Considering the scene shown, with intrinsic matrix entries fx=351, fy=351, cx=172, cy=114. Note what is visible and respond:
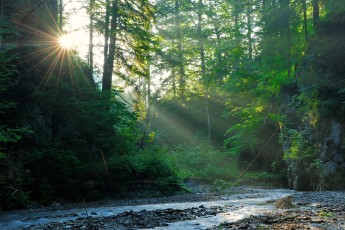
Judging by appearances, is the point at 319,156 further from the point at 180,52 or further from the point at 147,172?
the point at 180,52

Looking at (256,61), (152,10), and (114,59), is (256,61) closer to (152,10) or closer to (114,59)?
(152,10)

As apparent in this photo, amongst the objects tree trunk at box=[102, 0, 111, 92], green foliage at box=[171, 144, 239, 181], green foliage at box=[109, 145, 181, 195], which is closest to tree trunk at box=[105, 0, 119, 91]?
tree trunk at box=[102, 0, 111, 92]

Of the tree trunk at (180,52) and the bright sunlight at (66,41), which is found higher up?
the tree trunk at (180,52)

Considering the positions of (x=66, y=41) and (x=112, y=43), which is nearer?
(x=66, y=41)

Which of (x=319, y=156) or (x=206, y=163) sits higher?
(x=319, y=156)

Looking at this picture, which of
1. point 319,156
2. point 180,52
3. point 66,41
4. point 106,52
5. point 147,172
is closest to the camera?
point 319,156

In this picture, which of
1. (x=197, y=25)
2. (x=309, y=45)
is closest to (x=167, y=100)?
(x=197, y=25)

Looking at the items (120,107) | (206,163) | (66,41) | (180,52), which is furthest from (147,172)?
(180,52)

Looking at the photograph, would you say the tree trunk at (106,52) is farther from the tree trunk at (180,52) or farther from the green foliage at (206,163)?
the tree trunk at (180,52)

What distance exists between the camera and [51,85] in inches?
589

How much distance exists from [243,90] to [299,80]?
10.8 metres

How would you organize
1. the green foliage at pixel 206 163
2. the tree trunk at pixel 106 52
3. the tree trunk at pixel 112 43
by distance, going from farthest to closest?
the green foliage at pixel 206 163 → the tree trunk at pixel 112 43 → the tree trunk at pixel 106 52

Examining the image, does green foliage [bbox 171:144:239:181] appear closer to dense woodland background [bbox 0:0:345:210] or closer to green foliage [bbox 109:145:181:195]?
dense woodland background [bbox 0:0:345:210]

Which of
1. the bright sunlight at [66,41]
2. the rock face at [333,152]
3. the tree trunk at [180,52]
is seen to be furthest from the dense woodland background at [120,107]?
the tree trunk at [180,52]
